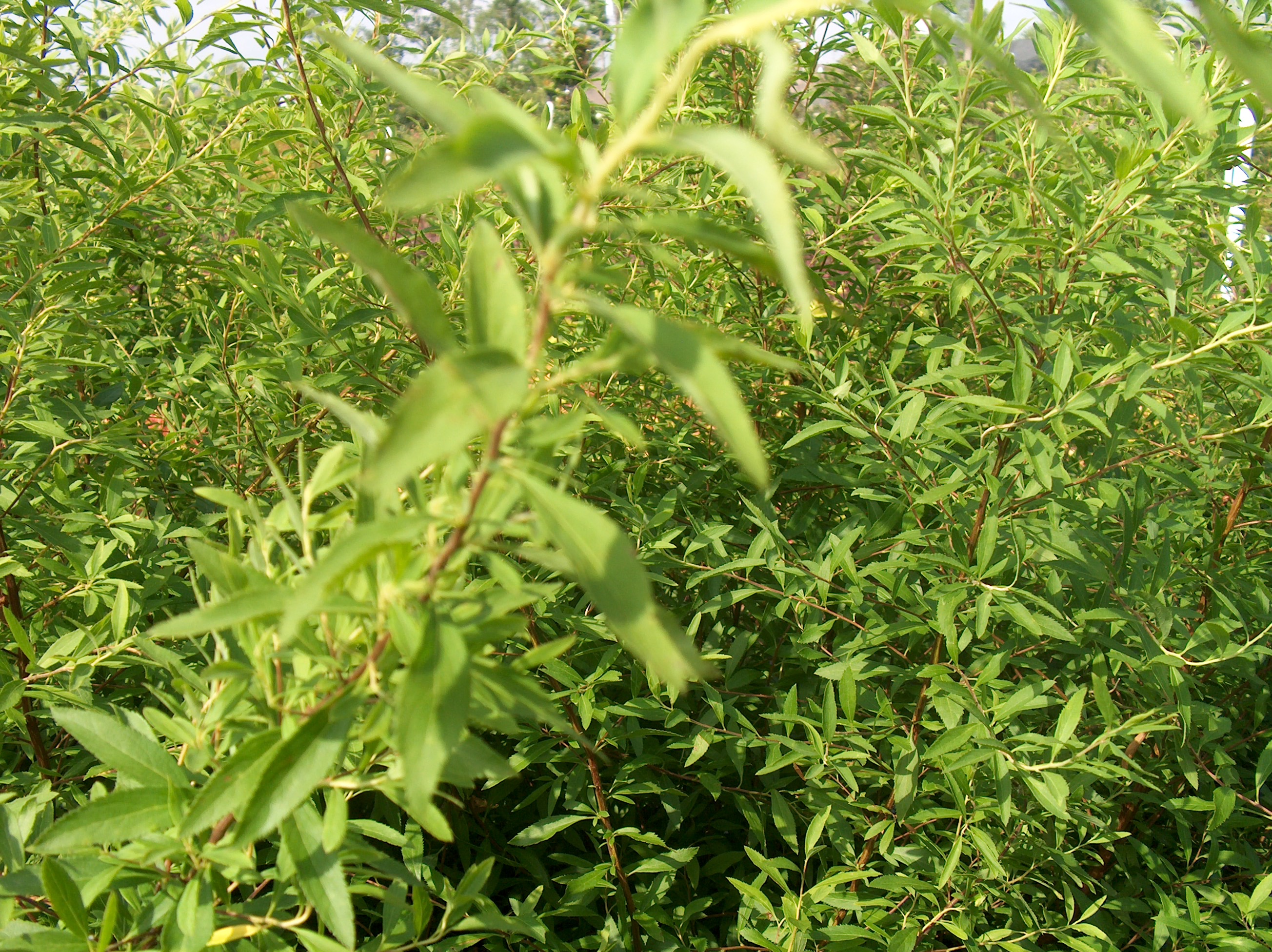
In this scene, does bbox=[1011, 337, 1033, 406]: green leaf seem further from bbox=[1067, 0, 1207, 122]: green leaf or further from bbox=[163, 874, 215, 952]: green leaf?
bbox=[163, 874, 215, 952]: green leaf

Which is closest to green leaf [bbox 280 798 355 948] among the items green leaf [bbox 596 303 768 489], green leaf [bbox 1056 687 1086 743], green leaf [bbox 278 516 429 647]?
green leaf [bbox 278 516 429 647]

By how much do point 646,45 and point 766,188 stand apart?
0.51ft

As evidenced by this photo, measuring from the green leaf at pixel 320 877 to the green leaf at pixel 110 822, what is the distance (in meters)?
0.10

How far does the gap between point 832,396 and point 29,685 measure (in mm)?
1144

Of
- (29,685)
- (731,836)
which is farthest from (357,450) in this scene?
(731,836)

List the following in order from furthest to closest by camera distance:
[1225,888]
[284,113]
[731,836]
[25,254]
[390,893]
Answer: [284,113], [731,836], [1225,888], [25,254], [390,893]

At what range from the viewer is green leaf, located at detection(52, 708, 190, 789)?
2.46 feet

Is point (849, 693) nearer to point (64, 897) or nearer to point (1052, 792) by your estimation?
point (1052, 792)

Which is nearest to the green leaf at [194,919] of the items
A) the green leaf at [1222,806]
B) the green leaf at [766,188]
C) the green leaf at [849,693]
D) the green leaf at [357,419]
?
the green leaf at [357,419]

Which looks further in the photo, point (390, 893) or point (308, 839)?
point (390, 893)

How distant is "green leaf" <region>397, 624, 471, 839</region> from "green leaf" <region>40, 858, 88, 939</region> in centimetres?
35

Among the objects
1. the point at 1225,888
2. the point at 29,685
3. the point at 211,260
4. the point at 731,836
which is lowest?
the point at 1225,888

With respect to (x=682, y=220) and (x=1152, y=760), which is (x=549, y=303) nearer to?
(x=682, y=220)

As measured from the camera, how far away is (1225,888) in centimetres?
154
